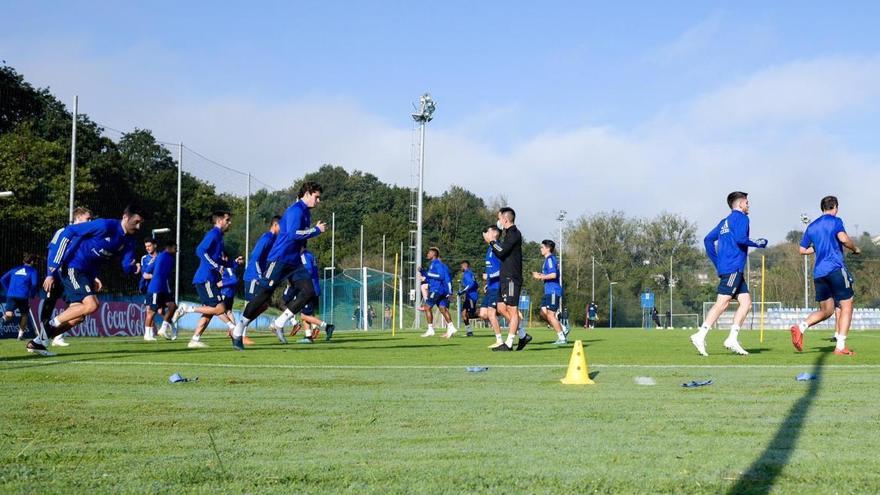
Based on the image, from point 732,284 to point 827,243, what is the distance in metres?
1.58

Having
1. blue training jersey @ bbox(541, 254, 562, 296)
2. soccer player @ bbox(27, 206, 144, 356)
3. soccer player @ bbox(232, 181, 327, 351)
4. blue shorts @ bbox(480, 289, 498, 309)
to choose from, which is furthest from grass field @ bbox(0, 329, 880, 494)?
blue shorts @ bbox(480, 289, 498, 309)

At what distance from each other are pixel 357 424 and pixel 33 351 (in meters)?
8.76

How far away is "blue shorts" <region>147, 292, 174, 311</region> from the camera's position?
65.1 ft

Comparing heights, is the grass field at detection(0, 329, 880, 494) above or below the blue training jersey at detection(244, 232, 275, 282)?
below

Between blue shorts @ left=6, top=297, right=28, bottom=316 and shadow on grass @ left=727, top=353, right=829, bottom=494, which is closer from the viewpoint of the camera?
shadow on grass @ left=727, top=353, right=829, bottom=494

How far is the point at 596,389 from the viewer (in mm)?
7465

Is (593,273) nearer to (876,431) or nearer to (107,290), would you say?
(107,290)

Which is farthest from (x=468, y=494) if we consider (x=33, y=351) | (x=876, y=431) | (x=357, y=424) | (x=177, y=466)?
(x=33, y=351)

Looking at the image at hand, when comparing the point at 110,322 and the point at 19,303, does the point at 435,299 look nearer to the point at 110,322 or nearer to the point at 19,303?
the point at 19,303

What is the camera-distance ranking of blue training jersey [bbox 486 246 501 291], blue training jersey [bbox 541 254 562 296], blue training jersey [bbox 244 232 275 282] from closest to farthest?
blue training jersey [bbox 244 232 275 282] → blue training jersey [bbox 541 254 562 296] → blue training jersey [bbox 486 246 501 291]

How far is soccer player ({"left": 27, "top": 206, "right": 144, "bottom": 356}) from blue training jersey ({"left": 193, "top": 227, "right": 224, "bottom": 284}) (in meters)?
4.34

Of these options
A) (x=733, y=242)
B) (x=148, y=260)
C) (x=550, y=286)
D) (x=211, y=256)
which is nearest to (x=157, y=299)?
(x=148, y=260)

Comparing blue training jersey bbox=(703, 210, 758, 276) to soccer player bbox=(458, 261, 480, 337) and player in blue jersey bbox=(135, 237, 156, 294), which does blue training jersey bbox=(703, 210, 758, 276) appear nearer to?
player in blue jersey bbox=(135, 237, 156, 294)

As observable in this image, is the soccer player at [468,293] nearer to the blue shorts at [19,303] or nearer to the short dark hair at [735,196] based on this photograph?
the blue shorts at [19,303]
